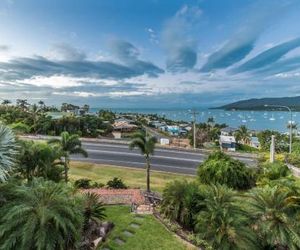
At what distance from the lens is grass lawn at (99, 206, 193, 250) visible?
69.2 feet

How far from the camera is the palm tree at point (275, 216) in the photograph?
20156mm

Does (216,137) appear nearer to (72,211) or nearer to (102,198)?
(102,198)

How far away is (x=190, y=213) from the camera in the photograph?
81.9ft

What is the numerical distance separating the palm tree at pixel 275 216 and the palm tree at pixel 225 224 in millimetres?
796

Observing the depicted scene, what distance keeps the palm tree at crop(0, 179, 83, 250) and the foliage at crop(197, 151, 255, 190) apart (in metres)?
20.8

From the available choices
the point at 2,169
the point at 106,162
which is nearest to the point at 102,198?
the point at 2,169

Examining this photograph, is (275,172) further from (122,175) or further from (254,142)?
(254,142)

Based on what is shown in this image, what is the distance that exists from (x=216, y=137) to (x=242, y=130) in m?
19.6

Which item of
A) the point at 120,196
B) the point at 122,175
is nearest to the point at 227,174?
the point at 120,196

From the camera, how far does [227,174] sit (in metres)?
36.0

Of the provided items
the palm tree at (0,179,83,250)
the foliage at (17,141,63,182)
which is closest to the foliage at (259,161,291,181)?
the foliage at (17,141,63,182)

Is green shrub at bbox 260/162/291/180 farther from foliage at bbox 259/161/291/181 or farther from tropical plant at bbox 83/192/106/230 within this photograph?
tropical plant at bbox 83/192/106/230

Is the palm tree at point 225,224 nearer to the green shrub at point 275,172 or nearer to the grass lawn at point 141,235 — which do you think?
the grass lawn at point 141,235

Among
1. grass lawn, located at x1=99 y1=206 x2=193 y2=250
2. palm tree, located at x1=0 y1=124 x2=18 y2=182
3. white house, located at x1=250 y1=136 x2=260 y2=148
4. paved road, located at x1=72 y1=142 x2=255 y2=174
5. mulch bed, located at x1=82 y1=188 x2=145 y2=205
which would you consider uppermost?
palm tree, located at x1=0 y1=124 x2=18 y2=182
